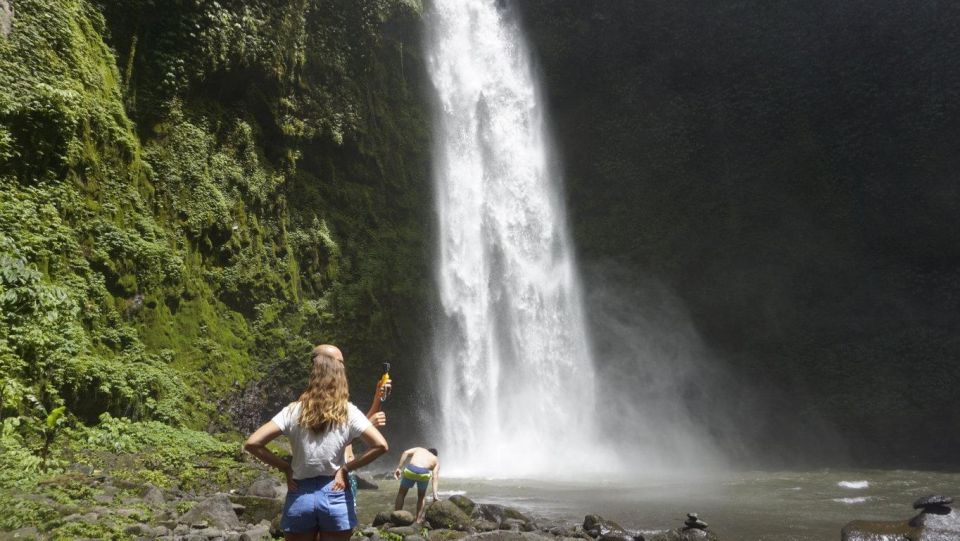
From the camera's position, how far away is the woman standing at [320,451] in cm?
280

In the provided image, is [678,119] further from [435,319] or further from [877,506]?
[877,506]

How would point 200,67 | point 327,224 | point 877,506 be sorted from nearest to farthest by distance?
point 877,506 < point 200,67 < point 327,224

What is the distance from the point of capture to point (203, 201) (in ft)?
43.3

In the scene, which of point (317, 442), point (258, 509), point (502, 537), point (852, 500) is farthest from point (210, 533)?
point (852, 500)

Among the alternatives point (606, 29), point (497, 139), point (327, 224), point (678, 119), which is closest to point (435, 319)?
point (327, 224)

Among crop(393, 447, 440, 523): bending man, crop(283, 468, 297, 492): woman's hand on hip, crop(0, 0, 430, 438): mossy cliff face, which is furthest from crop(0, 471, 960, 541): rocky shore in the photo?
crop(283, 468, 297, 492): woman's hand on hip

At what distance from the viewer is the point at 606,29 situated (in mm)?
24719

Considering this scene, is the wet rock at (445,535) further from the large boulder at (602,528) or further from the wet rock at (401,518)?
the large boulder at (602,528)

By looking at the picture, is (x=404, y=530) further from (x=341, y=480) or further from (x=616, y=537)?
(x=341, y=480)

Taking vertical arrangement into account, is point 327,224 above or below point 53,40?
below

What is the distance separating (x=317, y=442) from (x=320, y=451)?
4 centimetres

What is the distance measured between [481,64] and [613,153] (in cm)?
580

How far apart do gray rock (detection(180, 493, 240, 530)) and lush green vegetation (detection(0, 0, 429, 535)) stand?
158 cm

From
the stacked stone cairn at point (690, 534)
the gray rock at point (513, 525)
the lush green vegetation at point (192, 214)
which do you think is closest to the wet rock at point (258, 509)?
the lush green vegetation at point (192, 214)
